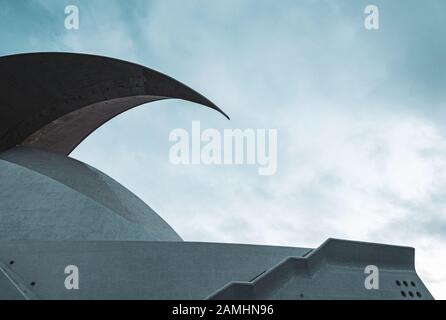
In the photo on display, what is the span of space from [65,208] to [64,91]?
491 centimetres

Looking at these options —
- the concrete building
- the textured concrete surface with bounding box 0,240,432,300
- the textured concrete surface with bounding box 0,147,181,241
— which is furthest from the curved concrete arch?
the textured concrete surface with bounding box 0,240,432,300

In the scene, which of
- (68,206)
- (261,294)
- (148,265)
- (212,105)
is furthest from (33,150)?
(261,294)

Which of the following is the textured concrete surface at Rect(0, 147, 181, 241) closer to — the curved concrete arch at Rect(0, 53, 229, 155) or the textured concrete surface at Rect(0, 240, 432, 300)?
the textured concrete surface at Rect(0, 240, 432, 300)

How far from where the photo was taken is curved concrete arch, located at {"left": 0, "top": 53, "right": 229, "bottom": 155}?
47.1 ft

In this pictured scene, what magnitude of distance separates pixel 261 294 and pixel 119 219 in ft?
15.6

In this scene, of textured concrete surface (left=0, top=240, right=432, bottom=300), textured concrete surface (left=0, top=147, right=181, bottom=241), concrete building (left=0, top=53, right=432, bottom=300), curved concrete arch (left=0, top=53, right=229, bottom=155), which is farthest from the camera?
curved concrete arch (left=0, top=53, right=229, bottom=155)

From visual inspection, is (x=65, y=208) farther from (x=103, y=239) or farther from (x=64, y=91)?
(x=64, y=91)

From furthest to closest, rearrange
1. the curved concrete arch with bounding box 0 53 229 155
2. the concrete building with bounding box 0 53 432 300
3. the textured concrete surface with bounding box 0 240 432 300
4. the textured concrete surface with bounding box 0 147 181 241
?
the curved concrete arch with bounding box 0 53 229 155
the textured concrete surface with bounding box 0 147 181 241
the textured concrete surface with bounding box 0 240 432 300
the concrete building with bounding box 0 53 432 300

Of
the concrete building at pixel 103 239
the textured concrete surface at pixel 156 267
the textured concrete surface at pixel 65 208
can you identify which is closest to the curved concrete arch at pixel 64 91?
the concrete building at pixel 103 239

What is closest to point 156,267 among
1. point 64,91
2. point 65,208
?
point 65,208

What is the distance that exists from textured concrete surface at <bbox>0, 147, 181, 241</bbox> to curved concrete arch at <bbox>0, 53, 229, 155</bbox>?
82.8 inches

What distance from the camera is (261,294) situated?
302 inches

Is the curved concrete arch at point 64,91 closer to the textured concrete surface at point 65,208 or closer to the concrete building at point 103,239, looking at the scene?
the concrete building at point 103,239

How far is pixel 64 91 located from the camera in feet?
49.6
